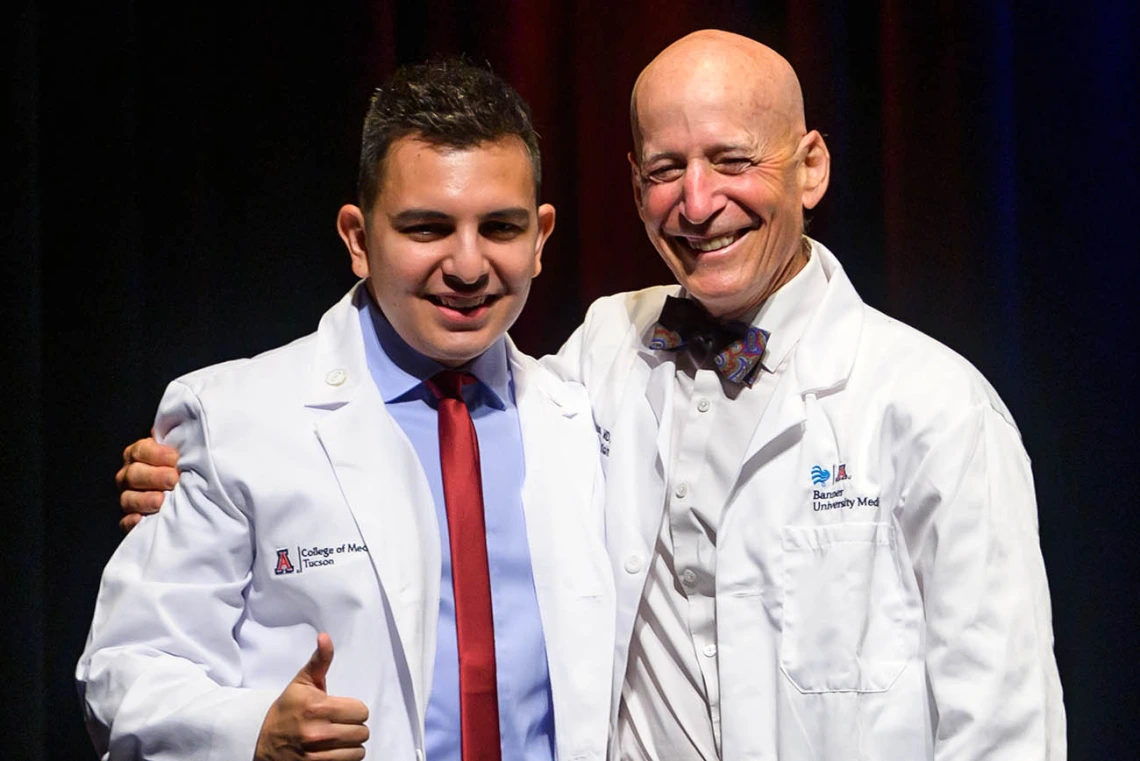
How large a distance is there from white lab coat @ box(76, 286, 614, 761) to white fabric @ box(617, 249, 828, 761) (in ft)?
0.48

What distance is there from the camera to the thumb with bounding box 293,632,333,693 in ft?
5.13

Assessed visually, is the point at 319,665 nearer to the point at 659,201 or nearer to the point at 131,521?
the point at 131,521

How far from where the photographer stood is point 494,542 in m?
1.86

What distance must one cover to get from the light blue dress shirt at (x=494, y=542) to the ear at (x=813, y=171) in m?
0.55

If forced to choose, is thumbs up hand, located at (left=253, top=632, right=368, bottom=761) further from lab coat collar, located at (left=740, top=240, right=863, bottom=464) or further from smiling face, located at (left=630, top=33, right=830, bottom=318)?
smiling face, located at (left=630, top=33, right=830, bottom=318)

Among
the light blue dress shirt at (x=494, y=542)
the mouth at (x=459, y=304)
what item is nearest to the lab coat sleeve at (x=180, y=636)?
the light blue dress shirt at (x=494, y=542)

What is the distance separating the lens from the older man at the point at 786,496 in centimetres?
180

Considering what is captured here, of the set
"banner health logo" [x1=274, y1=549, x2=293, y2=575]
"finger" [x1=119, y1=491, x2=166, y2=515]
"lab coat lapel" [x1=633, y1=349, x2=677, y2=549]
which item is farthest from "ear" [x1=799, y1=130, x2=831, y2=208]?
"finger" [x1=119, y1=491, x2=166, y2=515]

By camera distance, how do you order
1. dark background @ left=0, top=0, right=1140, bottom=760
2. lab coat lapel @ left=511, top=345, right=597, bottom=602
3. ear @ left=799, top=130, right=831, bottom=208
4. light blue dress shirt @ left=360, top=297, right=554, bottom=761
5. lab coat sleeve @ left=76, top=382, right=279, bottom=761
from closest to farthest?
lab coat sleeve @ left=76, top=382, right=279, bottom=761 < light blue dress shirt @ left=360, top=297, right=554, bottom=761 < lab coat lapel @ left=511, top=345, right=597, bottom=602 < ear @ left=799, top=130, right=831, bottom=208 < dark background @ left=0, top=0, right=1140, bottom=760

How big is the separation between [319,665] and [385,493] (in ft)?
0.98

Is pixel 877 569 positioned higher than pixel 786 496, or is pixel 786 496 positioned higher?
pixel 786 496

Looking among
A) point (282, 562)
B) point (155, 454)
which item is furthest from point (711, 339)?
point (155, 454)

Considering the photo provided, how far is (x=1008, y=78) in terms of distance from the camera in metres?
2.66

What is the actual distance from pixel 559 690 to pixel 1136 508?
1.42 m
